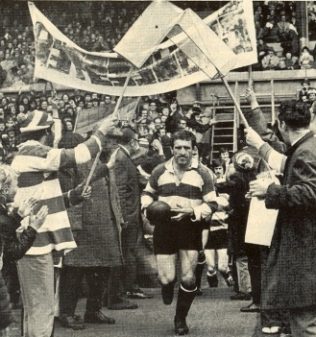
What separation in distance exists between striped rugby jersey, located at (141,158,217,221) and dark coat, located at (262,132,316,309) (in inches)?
85.2

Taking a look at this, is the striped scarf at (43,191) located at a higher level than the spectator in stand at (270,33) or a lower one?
lower

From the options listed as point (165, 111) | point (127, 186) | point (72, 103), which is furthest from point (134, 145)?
point (165, 111)

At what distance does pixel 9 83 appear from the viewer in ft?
64.5

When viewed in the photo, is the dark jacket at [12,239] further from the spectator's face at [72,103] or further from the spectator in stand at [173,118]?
the spectator's face at [72,103]

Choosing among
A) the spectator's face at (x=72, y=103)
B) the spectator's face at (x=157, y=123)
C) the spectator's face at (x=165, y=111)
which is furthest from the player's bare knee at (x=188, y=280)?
the spectator's face at (x=165, y=111)

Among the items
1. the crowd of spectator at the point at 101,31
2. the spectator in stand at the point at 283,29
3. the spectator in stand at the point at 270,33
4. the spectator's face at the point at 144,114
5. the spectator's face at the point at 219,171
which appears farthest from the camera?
the spectator in stand at the point at 270,33

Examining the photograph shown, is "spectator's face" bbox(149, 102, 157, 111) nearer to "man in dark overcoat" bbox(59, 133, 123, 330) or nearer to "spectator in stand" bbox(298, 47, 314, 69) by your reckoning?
"spectator in stand" bbox(298, 47, 314, 69)

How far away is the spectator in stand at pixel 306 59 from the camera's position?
1990 centimetres

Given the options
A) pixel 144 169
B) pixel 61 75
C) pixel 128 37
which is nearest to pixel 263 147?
pixel 128 37

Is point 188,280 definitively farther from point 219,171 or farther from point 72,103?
point 72,103

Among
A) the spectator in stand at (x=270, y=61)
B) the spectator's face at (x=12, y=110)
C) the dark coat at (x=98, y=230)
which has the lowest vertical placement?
the dark coat at (x=98, y=230)

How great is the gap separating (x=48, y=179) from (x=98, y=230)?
185cm

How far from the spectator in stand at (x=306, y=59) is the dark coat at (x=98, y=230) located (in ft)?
38.4

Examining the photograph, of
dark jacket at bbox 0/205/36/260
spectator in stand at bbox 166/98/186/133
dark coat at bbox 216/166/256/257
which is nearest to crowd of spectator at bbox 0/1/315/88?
spectator in stand at bbox 166/98/186/133
